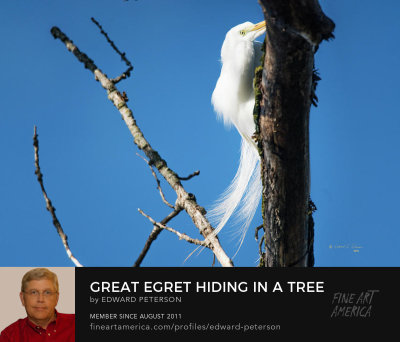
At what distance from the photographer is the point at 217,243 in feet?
4.47

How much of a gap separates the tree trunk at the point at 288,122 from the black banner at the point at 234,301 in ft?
0.32

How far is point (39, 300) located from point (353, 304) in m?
0.86

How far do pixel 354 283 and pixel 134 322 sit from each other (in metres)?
0.63

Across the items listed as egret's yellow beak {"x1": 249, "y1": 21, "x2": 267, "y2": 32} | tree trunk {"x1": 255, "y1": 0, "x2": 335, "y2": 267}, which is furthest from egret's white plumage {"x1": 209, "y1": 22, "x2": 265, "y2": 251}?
tree trunk {"x1": 255, "y1": 0, "x2": 335, "y2": 267}

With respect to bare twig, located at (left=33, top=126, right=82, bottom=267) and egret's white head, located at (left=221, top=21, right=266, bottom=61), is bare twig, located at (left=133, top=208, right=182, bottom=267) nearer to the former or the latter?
bare twig, located at (left=33, top=126, right=82, bottom=267)

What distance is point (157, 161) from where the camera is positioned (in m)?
1.63

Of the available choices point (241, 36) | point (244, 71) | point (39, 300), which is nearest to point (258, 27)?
point (241, 36)

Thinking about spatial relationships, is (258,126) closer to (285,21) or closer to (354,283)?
(285,21)

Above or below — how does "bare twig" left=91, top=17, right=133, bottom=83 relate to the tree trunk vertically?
above

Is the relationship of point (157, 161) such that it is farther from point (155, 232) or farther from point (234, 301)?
point (234, 301)

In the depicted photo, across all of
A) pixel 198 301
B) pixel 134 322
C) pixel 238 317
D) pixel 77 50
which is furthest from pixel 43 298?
pixel 77 50

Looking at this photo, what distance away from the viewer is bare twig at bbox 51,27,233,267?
1.37 m

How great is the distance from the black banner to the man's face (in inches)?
3.7

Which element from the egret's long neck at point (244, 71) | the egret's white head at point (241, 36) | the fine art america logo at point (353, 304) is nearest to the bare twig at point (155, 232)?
the fine art america logo at point (353, 304)
